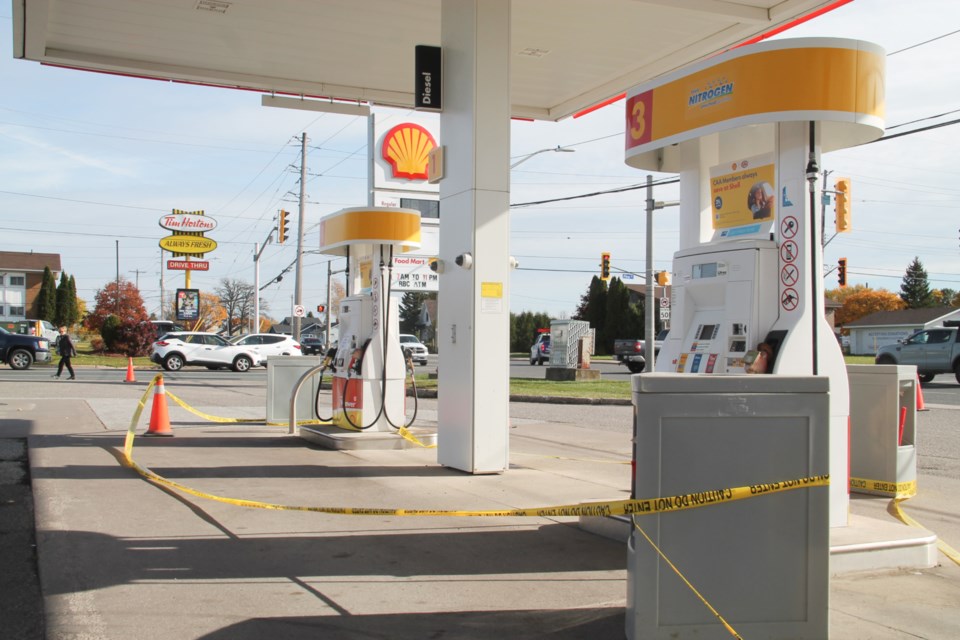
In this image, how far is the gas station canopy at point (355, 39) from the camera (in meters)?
11.0

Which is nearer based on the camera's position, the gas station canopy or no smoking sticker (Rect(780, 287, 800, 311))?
no smoking sticker (Rect(780, 287, 800, 311))

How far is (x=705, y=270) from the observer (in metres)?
6.89

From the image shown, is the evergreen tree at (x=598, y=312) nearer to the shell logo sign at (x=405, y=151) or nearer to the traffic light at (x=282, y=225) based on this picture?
the traffic light at (x=282, y=225)

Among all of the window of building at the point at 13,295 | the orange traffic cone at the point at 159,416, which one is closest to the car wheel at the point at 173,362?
the orange traffic cone at the point at 159,416

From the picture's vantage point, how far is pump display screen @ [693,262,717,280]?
681cm

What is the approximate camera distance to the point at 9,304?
293ft

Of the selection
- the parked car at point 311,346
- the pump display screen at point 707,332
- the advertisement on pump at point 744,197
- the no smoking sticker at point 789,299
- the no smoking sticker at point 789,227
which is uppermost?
the advertisement on pump at point 744,197

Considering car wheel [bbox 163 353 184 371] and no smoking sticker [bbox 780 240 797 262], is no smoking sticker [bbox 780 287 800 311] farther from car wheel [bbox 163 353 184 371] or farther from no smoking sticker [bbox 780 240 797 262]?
car wheel [bbox 163 353 184 371]

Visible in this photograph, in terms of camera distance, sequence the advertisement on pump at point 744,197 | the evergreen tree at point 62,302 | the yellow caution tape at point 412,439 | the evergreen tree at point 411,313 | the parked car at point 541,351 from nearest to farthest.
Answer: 1. the advertisement on pump at point 744,197
2. the yellow caution tape at point 412,439
3. the parked car at point 541,351
4. the evergreen tree at point 62,302
5. the evergreen tree at point 411,313

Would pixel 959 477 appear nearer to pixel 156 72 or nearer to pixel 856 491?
pixel 856 491

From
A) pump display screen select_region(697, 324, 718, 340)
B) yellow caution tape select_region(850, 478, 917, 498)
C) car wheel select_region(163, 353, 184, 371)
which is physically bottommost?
yellow caution tape select_region(850, 478, 917, 498)

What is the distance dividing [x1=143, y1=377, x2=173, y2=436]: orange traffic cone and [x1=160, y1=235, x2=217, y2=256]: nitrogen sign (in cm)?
3972

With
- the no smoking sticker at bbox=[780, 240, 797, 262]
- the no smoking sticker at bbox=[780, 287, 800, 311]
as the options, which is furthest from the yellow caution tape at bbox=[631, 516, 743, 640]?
the no smoking sticker at bbox=[780, 240, 797, 262]

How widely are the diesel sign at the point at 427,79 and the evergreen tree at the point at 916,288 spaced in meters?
94.8
